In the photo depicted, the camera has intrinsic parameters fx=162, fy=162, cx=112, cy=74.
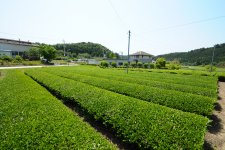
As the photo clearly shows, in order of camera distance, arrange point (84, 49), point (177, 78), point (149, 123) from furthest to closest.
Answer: point (84, 49), point (177, 78), point (149, 123)

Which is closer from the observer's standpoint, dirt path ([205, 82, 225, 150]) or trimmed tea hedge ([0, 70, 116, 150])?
trimmed tea hedge ([0, 70, 116, 150])

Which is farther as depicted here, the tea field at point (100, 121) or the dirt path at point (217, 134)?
the dirt path at point (217, 134)

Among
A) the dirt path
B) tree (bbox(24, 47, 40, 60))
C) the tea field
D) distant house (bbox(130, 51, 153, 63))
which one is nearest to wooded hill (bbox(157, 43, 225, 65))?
distant house (bbox(130, 51, 153, 63))

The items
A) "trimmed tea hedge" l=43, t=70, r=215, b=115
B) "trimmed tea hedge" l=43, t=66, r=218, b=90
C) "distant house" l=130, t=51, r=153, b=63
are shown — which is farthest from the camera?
"distant house" l=130, t=51, r=153, b=63

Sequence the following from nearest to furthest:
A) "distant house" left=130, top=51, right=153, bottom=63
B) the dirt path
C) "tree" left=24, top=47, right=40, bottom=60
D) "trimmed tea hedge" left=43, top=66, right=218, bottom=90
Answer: the dirt path → "trimmed tea hedge" left=43, top=66, right=218, bottom=90 → "tree" left=24, top=47, right=40, bottom=60 → "distant house" left=130, top=51, right=153, bottom=63

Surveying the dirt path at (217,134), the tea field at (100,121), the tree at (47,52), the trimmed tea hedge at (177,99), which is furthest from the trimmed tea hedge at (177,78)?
the tree at (47,52)

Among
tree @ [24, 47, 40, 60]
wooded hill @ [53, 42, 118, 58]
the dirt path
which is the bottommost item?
the dirt path

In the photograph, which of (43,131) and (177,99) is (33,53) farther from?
(43,131)

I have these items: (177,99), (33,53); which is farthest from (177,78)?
(33,53)

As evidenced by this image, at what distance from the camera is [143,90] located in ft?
36.7

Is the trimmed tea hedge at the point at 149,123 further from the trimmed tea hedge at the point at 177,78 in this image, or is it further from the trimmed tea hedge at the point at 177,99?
the trimmed tea hedge at the point at 177,78

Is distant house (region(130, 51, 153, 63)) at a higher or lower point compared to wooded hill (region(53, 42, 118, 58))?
lower

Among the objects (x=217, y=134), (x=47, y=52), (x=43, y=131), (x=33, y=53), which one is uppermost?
(x=47, y=52)

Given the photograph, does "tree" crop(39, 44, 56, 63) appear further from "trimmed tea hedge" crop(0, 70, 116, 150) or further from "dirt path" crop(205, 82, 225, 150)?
"dirt path" crop(205, 82, 225, 150)
